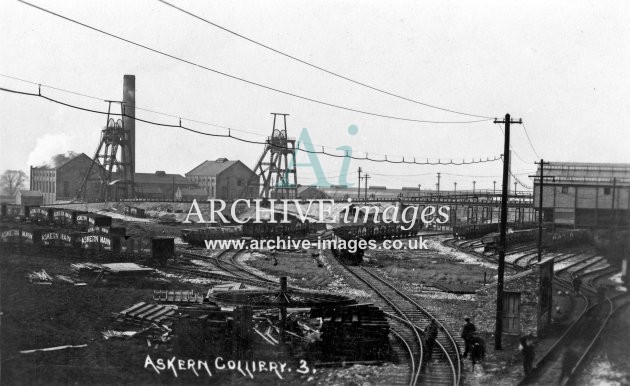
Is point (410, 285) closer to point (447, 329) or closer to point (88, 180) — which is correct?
point (447, 329)

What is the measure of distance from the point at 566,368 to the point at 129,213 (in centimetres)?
4821

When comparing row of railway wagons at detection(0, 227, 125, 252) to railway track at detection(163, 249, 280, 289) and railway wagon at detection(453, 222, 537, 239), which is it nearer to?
railway track at detection(163, 249, 280, 289)

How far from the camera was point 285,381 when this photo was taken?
11414mm

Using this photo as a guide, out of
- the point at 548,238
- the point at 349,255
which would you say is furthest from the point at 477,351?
the point at 548,238

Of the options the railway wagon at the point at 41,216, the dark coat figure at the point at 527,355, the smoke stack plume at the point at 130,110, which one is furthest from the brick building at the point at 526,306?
the smoke stack plume at the point at 130,110

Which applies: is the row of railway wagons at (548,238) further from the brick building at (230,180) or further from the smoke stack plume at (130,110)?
the brick building at (230,180)

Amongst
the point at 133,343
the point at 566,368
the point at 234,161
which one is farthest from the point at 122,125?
the point at 566,368

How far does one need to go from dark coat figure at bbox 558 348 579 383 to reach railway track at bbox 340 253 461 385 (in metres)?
Answer: 2.08

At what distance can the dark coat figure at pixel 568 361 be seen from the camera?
11.8 meters

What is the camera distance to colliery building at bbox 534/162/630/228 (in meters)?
39.1

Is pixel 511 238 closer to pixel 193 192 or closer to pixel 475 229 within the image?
pixel 475 229

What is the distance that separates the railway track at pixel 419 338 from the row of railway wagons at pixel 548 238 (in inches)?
644

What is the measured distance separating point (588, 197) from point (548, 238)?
8.07m

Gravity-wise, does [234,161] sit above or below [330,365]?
above
